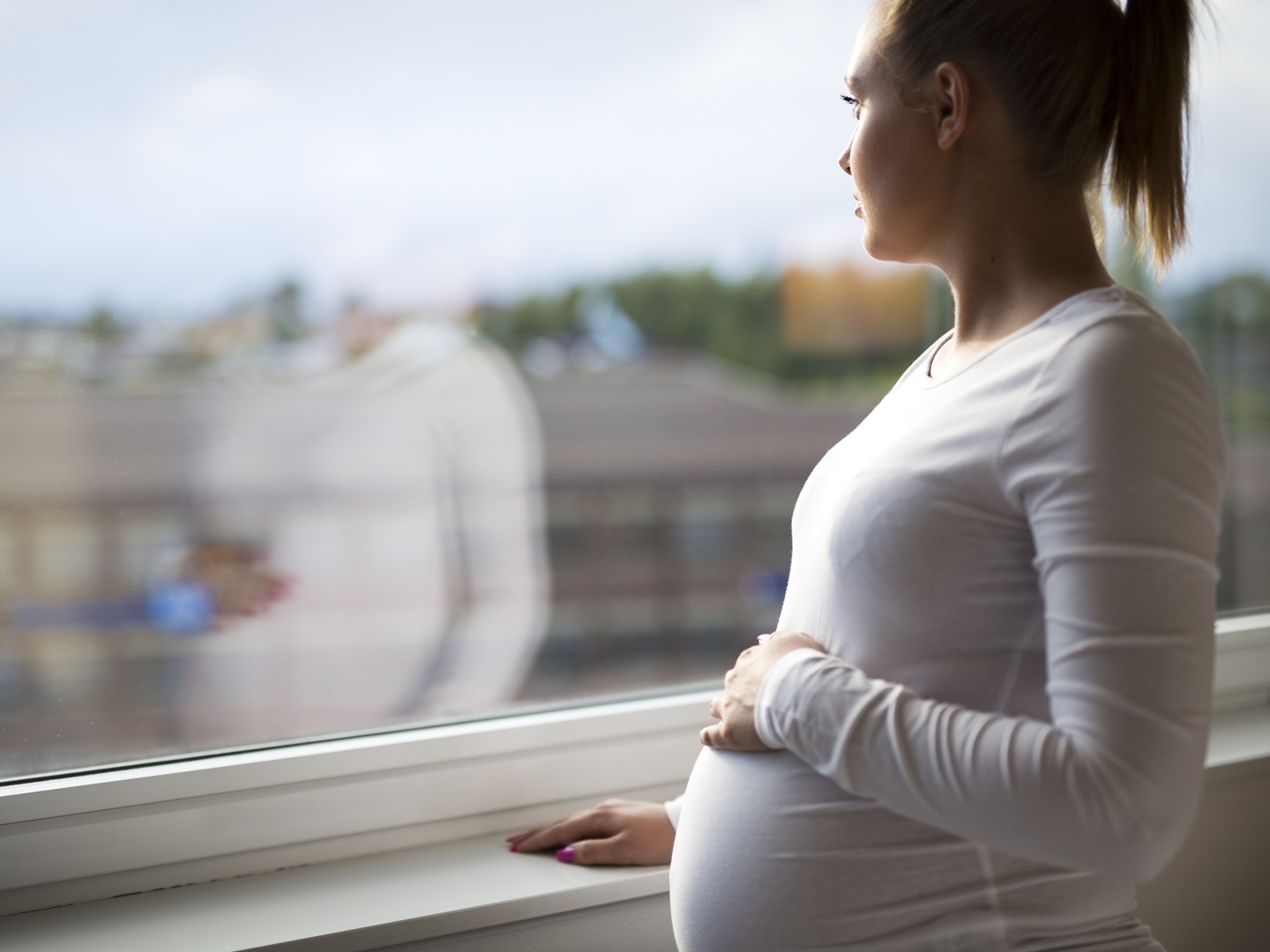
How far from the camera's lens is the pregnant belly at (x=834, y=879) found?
804mm

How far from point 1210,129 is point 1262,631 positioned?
0.84m

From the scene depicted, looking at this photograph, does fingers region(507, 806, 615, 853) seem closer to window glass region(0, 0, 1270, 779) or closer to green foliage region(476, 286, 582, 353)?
window glass region(0, 0, 1270, 779)

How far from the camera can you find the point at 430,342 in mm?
1433

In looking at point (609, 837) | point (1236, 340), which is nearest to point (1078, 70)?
point (609, 837)

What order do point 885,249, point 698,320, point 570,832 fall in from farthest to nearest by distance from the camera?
point 698,320 → point 570,832 → point 885,249

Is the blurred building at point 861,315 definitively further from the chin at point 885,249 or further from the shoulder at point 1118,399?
the shoulder at point 1118,399

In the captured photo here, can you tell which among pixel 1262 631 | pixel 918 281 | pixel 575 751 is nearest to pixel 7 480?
pixel 575 751

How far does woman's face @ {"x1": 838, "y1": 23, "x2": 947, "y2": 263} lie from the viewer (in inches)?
34.2

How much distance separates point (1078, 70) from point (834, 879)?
2.14 ft

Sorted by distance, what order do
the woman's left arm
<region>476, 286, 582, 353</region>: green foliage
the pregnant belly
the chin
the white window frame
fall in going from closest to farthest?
the woman's left arm → the pregnant belly → the chin → the white window frame → <region>476, 286, 582, 353</region>: green foliage

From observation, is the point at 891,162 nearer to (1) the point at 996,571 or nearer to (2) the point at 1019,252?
(2) the point at 1019,252

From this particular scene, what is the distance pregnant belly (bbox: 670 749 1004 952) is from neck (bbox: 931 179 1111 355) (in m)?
0.39

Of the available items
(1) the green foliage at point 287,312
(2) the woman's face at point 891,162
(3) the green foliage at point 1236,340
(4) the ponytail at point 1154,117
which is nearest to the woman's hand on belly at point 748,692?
(2) the woman's face at point 891,162

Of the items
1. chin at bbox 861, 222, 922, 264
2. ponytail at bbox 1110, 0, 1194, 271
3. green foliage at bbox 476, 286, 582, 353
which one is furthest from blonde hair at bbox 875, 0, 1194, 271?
green foliage at bbox 476, 286, 582, 353
